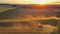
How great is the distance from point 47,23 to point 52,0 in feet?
0.70

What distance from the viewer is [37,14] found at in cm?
318

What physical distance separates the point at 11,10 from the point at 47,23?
13.4 inches

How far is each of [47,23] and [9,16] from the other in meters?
0.34

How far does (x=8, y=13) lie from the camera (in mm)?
3170

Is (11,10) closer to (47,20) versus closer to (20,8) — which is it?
(20,8)

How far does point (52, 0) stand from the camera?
3115 mm

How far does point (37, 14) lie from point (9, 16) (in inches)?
9.9

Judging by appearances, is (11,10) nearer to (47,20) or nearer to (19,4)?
(19,4)

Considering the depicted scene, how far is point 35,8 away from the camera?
315 cm

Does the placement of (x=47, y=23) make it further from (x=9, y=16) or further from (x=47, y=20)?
(x=9, y=16)

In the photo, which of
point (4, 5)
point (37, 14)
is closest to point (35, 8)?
point (37, 14)

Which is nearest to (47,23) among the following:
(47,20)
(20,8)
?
(47,20)

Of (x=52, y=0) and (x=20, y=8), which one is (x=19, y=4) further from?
(x=52, y=0)

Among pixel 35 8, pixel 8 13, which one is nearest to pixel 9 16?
pixel 8 13
